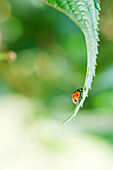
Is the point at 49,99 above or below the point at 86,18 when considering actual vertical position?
above

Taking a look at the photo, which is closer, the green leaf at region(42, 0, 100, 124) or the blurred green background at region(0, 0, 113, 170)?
the green leaf at region(42, 0, 100, 124)

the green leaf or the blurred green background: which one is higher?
the blurred green background

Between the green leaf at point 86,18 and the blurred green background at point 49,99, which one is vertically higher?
the blurred green background at point 49,99

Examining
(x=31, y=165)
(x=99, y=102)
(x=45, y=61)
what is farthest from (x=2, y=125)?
(x=99, y=102)

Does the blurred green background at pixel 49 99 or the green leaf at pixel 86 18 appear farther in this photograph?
the blurred green background at pixel 49 99

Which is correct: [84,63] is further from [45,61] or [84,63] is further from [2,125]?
[2,125]
